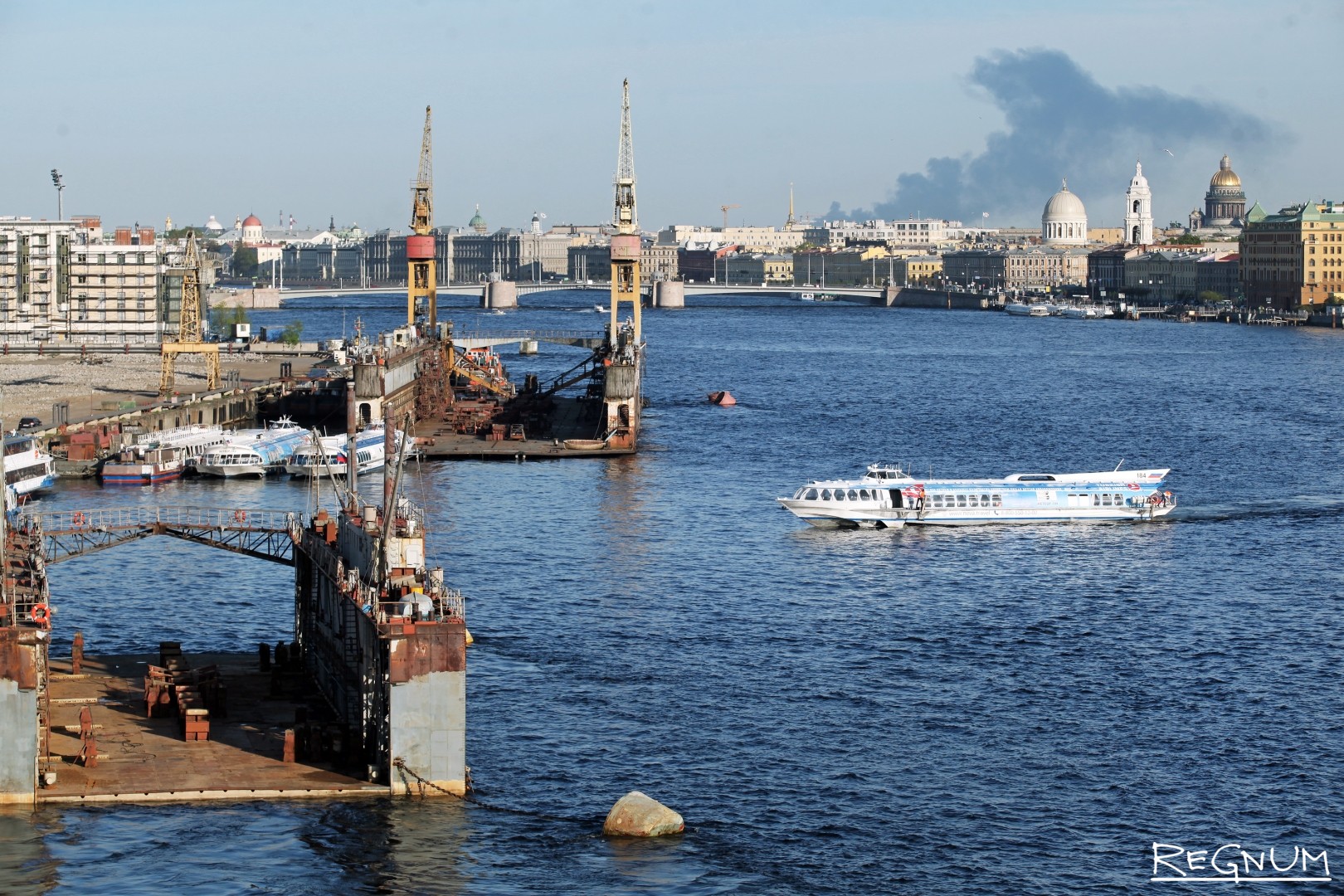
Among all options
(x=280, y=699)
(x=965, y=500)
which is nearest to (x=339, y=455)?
(x=965, y=500)

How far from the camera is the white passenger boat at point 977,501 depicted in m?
69.2

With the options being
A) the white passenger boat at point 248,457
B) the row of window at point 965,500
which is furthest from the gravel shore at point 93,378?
the row of window at point 965,500

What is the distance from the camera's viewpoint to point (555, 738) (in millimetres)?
40344

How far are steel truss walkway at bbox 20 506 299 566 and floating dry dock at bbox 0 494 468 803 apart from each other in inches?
12.2

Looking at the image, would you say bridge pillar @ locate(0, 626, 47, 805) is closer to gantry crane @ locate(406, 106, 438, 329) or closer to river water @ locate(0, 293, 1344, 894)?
river water @ locate(0, 293, 1344, 894)

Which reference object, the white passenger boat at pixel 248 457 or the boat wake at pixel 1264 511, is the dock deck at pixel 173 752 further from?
the boat wake at pixel 1264 511

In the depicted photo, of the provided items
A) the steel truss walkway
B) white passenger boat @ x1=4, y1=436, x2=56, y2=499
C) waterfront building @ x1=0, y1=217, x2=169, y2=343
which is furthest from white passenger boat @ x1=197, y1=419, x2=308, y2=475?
waterfront building @ x1=0, y1=217, x2=169, y2=343

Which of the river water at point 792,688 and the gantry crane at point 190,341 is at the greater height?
the gantry crane at point 190,341

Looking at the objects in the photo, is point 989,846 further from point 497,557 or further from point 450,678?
point 497,557

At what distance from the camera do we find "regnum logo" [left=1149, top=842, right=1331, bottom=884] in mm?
33156

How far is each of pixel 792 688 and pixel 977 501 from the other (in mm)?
26332

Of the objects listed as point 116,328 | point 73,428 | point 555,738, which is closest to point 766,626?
point 555,738

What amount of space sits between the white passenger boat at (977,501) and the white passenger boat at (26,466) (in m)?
26.4

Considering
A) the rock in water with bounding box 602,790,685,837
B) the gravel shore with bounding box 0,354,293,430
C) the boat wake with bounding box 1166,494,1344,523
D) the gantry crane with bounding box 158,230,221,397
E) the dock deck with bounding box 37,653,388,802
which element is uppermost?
the gantry crane with bounding box 158,230,221,397
